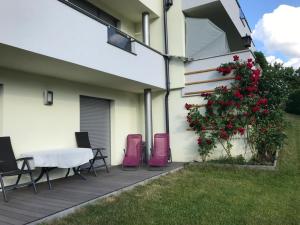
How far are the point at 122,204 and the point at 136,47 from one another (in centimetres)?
474

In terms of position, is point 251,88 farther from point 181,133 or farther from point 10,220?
point 10,220

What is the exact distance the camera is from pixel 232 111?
898 centimetres

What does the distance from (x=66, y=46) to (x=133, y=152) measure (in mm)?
4410

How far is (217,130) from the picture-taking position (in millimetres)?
9078

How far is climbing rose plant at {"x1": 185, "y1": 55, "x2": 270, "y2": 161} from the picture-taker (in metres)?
8.62

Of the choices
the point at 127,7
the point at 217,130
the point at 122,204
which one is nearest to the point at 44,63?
the point at 122,204

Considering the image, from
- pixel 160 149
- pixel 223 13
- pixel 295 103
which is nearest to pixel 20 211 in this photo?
pixel 160 149

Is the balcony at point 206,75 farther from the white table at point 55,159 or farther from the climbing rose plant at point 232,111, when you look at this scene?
the white table at point 55,159

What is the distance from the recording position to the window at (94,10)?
8456 millimetres

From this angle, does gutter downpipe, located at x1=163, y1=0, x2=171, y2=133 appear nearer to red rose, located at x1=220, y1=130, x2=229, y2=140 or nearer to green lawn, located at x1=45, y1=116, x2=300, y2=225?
red rose, located at x1=220, y1=130, x2=229, y2=140

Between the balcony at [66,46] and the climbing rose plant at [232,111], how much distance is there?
7.19 feet

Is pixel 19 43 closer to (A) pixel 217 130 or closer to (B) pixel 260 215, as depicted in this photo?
(B) pixel 260 215

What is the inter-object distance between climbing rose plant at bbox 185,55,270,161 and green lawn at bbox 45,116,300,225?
1.35 meters

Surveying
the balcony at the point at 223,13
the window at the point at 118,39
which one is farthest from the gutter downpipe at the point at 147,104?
the window at the point at 118,39
